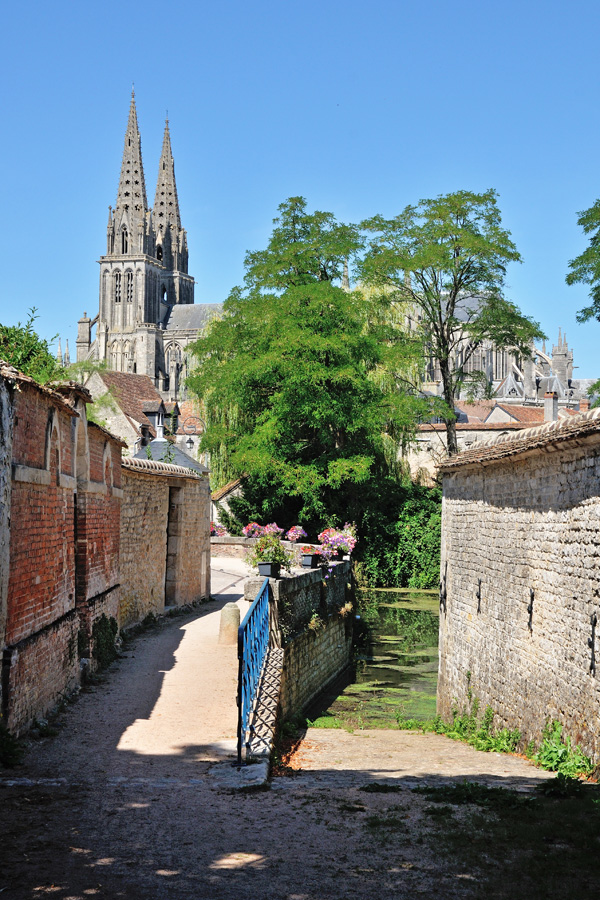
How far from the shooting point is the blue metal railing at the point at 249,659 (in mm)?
7621

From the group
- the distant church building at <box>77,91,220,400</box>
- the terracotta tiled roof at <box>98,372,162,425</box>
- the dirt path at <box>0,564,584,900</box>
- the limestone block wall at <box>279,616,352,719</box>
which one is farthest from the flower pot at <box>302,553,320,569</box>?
the distant church building at <box>77,91,220,400</box>

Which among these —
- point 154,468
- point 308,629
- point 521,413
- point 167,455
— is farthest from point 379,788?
point 521,413

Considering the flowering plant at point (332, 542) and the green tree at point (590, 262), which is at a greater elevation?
the green tree at point (590, 262)

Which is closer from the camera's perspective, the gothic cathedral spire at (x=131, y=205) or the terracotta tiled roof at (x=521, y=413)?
the terracotta tiled roof at (x=521, y=413)

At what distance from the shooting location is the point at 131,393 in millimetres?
52406

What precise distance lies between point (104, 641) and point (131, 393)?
41.7 metres

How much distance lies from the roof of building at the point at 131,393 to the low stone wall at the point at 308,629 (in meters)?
27.5

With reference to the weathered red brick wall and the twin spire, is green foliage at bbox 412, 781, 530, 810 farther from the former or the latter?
the twin spire

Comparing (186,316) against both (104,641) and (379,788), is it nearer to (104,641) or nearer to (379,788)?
(104,641)

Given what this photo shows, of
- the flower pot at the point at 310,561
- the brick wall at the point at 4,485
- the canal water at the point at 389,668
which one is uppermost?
the brick wall at the point at 4,485

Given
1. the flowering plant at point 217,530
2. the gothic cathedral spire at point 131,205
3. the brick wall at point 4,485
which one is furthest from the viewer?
the gothic cathedral spire at point 131,205

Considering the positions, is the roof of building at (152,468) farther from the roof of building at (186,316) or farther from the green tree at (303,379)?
the roof of building at (186,316)

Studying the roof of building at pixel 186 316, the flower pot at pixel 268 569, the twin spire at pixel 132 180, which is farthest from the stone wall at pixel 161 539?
Answer: the twin spire at pixel 132 180

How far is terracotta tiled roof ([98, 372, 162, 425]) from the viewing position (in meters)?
48.2
